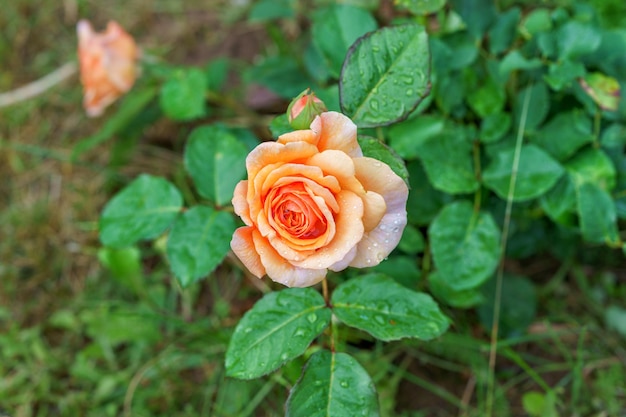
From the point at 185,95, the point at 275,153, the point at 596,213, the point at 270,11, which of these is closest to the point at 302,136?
the point at 275,153

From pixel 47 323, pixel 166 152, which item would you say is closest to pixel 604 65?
pixel 166 152

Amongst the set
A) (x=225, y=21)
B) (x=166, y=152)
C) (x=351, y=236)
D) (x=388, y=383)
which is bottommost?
(x=388, y=383)

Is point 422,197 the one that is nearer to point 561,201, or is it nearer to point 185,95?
point 561,201

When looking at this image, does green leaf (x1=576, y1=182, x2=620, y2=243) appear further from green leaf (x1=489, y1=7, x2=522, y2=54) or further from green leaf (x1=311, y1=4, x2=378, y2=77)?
green leaf (x1=311, y1=4, x2=378, y2=77)

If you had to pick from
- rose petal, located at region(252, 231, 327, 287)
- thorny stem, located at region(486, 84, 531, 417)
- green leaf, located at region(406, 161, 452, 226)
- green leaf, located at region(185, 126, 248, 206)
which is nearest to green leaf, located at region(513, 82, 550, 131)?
thorny stem, located at region(486, 84, 531, 417)

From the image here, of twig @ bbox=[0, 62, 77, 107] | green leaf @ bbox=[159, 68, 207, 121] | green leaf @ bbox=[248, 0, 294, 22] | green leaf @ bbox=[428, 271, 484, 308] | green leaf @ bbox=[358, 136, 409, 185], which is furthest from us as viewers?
twig @ bbox=[0, 62, 77, 107]

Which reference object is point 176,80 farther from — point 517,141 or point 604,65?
point 604,65
